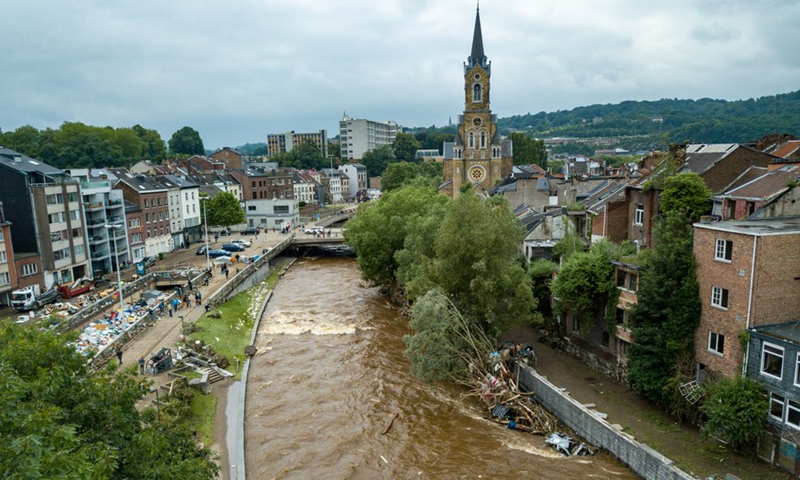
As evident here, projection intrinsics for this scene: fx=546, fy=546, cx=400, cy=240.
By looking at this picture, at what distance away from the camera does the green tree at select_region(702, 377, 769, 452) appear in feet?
66.0

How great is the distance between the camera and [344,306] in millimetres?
50031

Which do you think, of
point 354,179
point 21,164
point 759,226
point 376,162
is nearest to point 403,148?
point 376,162

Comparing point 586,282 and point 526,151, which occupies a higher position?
point 526,151

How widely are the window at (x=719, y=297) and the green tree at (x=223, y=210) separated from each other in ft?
237

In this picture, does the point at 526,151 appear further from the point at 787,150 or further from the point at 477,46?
the point at 787,150

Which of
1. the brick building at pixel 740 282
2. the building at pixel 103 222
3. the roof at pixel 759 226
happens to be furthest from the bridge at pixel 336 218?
the brick building at pixel 740 282

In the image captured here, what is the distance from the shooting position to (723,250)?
22.5m

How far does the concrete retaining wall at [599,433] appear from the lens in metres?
20.5

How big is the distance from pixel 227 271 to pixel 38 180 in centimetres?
1832

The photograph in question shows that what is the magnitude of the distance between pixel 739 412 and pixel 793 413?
170 cm

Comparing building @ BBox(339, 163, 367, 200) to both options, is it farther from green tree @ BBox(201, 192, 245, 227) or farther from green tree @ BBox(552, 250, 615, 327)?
green tree @ BBox(552, 250, 615, 327)

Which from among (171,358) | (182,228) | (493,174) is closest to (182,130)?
(182,228)

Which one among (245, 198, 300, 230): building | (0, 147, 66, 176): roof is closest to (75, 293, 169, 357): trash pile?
(0, 147, 66, 176): roof

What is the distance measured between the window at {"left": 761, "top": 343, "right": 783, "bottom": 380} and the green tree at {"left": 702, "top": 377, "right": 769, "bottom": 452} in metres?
0.65
